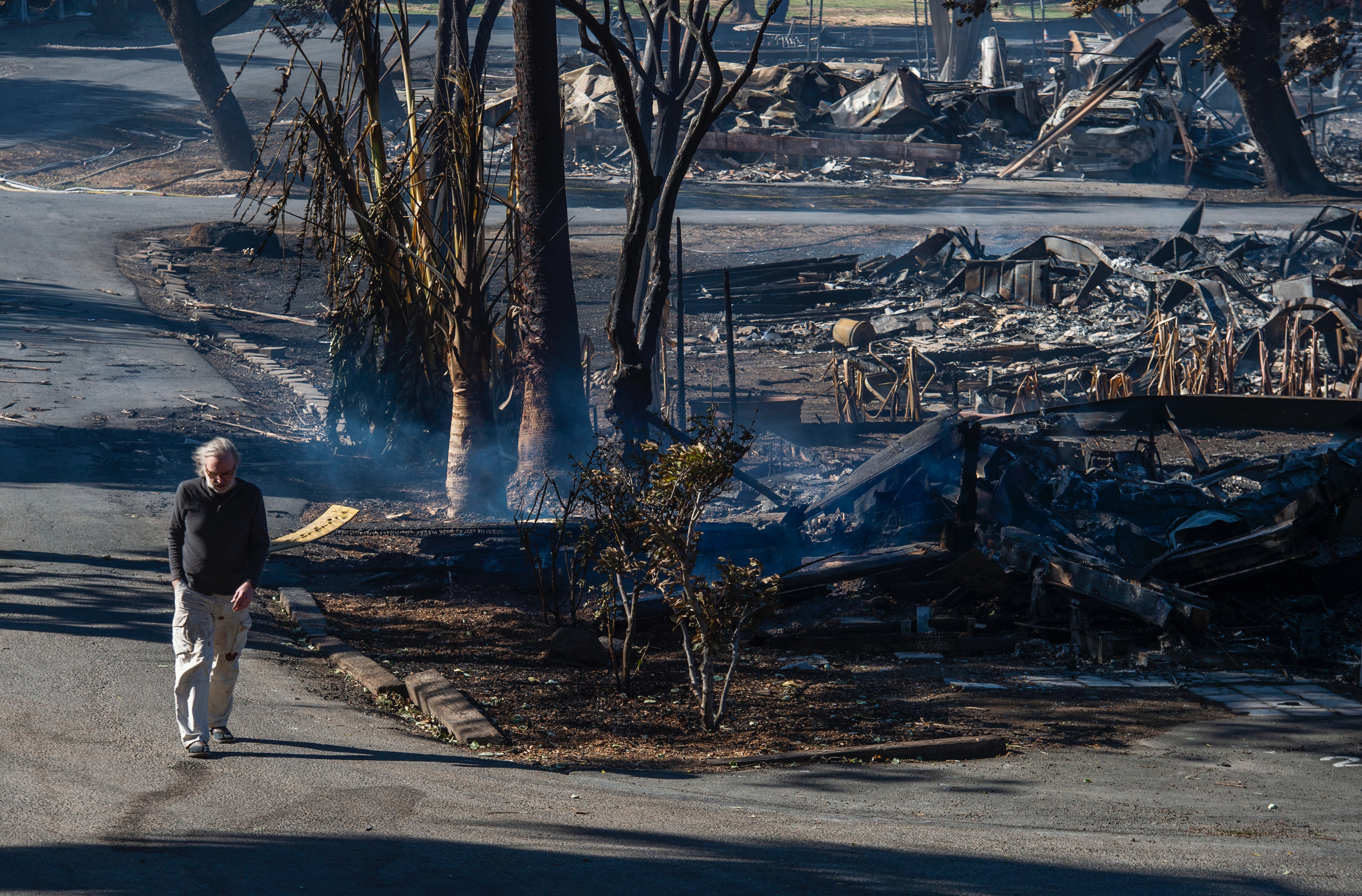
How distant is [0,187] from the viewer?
25516 millimetres

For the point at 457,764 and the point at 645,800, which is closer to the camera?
the point at 645,800

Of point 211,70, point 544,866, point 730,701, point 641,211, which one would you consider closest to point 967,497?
point 730,701

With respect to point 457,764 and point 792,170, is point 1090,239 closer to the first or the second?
point 792,170

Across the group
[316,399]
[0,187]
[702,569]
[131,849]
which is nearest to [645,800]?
[131,849]

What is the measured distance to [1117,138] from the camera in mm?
31469

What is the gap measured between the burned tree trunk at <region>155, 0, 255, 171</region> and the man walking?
77.5 ft

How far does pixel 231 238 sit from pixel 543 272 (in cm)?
1255

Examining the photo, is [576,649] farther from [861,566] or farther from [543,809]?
[543,809]

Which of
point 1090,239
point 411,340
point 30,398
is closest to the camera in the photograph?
point 411,340

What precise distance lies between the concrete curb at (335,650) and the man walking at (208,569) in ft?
4.87

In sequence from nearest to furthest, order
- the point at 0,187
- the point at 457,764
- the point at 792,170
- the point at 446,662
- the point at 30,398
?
1. the point at 457,764
2. the point at 446,662
3. the point at 30,398
4. the point at 0,187
5. the point at 792,170

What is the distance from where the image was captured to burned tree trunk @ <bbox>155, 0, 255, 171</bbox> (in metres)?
27.0

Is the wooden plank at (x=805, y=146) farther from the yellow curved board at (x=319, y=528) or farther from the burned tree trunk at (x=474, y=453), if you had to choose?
the yellow curved board at (x=319, y=528)

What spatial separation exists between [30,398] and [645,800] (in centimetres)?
1050
